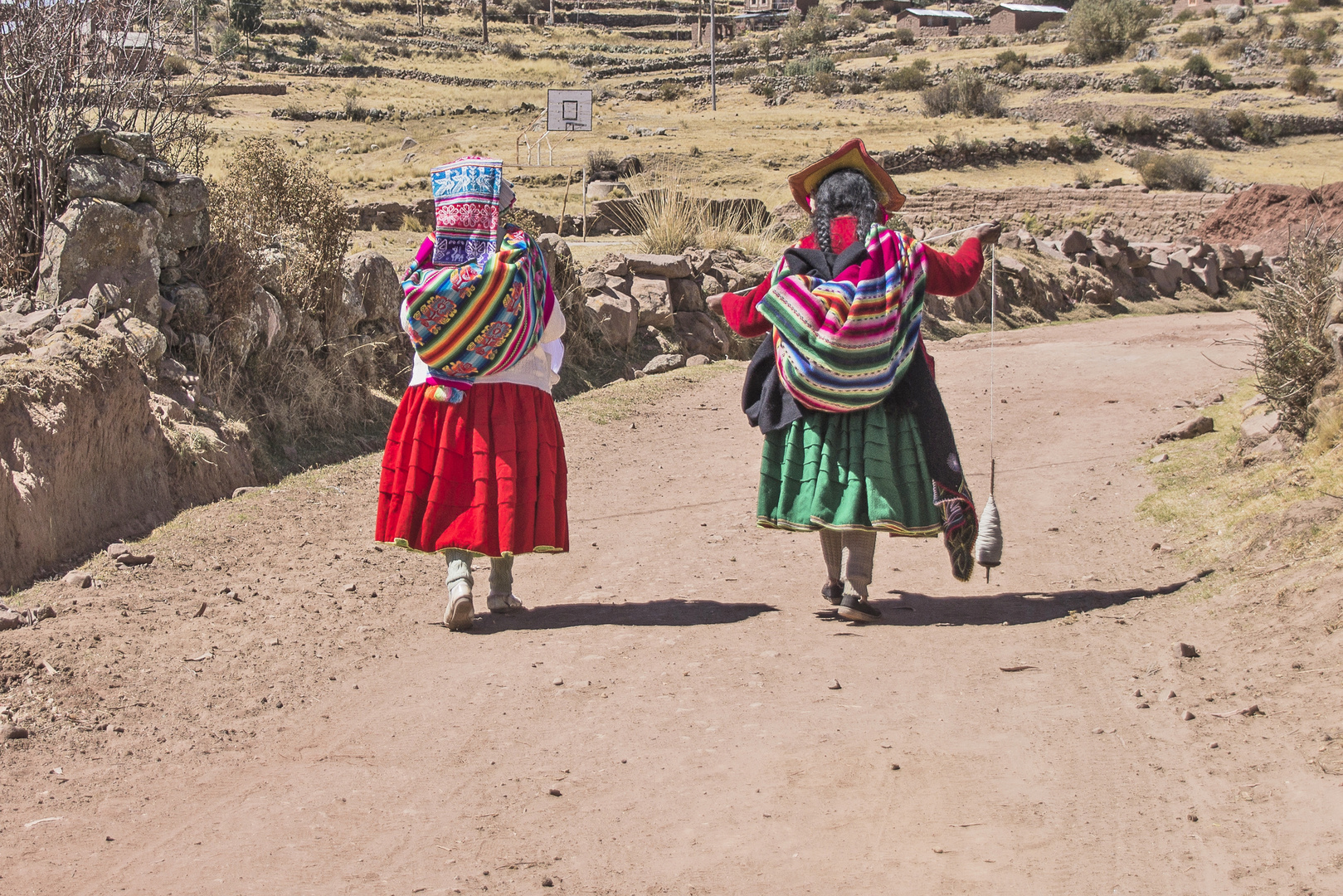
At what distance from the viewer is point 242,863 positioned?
3146 mm

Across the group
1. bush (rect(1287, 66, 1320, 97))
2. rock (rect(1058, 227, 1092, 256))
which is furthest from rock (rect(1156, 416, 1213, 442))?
bush (rect(1287, 66, 1320, 97))

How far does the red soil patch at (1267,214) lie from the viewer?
25.4m

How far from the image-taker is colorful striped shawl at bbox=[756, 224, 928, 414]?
16.7 feet

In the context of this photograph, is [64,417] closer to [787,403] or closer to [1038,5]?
[787,403]

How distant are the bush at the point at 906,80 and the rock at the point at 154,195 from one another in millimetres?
49274

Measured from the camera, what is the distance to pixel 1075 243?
818 inches

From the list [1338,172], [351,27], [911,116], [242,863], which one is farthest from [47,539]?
[351,27]

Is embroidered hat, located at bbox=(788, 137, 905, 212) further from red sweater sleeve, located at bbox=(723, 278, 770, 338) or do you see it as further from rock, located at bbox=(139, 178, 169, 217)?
rock, located at bbox=(139, 178, 169, 217)

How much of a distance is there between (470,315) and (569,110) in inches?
851

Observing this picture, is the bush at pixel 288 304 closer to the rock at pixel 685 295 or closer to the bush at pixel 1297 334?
the rock at pixel 685 295

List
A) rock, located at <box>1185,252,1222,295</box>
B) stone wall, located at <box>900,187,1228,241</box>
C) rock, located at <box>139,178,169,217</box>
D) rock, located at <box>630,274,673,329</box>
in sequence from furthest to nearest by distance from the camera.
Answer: stone wall, located at <box>900,187,1228,241</box> < rock, located at <box>1185,252,1222,295</box> < rock, located at <box>630,274,673,329</box> < rock, located at <box>139,178,169,217</box>

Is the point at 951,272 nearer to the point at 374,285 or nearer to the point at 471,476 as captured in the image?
the point at 471,476

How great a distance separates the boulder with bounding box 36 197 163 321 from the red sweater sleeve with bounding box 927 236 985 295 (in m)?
4.63

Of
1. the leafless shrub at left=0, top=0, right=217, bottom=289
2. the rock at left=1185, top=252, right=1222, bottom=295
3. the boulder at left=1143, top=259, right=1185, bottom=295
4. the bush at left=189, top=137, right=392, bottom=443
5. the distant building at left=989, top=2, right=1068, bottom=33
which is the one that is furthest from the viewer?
the distant building at left=989, top=2, right=1068, bottom=33
